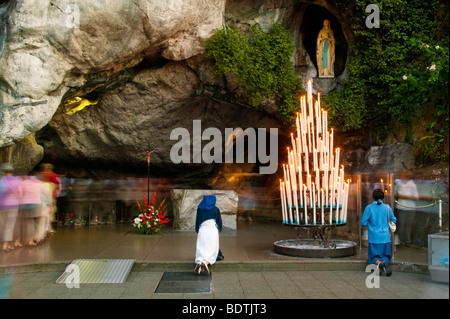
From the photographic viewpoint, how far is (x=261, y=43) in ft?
34.9

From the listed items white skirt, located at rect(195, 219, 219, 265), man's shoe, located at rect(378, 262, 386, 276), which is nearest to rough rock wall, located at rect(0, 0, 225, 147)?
white skirt, located at rect(195, 219, 219, 265)

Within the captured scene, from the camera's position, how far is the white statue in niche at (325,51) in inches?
451

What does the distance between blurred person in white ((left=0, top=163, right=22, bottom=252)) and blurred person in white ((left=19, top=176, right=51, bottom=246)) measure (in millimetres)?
149

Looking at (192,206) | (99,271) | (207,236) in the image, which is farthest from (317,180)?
(192,206)

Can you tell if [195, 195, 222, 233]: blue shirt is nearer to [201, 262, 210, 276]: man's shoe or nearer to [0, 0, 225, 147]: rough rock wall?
[201, 262, 210, 276]: man's shoe

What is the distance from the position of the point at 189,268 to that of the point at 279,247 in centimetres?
174

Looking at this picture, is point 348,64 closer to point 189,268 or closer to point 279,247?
point 279,247

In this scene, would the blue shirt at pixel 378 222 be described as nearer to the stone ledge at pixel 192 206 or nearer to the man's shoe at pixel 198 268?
the man's shoe at pixel 198 268

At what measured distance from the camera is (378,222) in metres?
6.98

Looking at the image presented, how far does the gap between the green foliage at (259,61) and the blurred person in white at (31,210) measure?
485 centimetres

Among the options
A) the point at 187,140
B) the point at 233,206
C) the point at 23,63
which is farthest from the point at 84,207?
the point at 23,63

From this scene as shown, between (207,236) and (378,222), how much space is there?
277 cm

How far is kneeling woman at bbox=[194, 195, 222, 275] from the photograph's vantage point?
6820mm

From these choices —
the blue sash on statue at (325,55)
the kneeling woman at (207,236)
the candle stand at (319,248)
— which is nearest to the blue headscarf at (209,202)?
the kneeling woman at (207,236)
